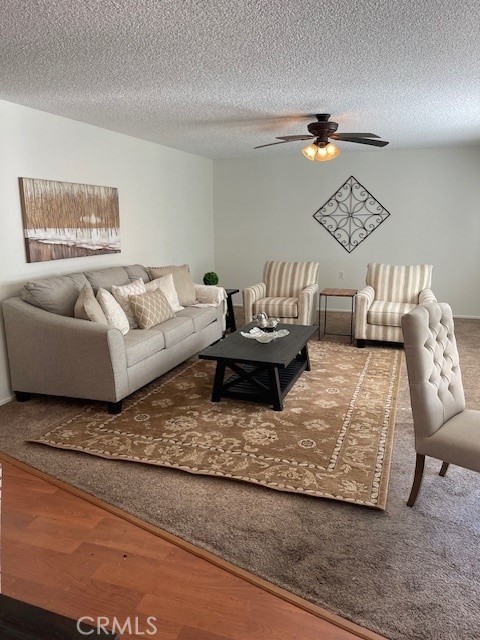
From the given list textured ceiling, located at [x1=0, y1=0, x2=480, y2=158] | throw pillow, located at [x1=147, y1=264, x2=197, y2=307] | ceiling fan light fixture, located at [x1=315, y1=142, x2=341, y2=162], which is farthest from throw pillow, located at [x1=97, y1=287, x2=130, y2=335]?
ceiling fan light fixture, located at [x1=315, y1=142, x2=341, y2=162]

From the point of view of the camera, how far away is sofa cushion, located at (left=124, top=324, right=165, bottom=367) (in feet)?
12.1

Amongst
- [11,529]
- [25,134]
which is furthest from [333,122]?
[11,529]

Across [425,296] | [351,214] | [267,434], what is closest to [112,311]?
[267,434]

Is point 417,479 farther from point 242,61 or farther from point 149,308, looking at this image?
point 149,308

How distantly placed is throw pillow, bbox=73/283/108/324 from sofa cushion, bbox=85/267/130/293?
0.48 m

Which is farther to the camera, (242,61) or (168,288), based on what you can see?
(168,288)

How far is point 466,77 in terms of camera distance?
309 centimetres

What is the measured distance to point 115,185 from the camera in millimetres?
5082

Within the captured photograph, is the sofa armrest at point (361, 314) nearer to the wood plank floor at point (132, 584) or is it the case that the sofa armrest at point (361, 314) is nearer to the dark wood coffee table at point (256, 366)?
the dark wood coffee table at point (256, 366)

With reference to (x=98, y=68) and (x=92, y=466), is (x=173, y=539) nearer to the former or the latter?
(x=92, y=466)

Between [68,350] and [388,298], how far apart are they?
3689mm

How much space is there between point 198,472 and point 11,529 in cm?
96

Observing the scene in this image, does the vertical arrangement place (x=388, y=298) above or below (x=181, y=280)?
below

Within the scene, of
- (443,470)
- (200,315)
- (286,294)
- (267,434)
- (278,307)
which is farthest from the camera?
(286,294)
